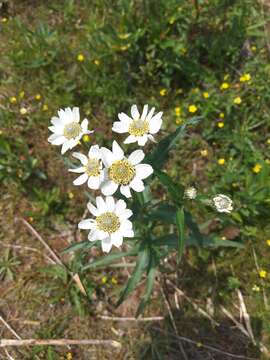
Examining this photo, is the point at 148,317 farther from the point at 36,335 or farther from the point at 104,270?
the point at 36,335

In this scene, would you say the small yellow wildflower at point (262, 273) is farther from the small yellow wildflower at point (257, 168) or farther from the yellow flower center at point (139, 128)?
the yellow flower center at point (139, 128)

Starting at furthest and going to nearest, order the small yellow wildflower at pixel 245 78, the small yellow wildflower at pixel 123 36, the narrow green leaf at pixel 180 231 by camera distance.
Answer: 1. the small yellow wildflower at pixel 123 36
2. the small yellow wildflower at pixel 245 78
3. the narrow green leaf at pixel 180 231

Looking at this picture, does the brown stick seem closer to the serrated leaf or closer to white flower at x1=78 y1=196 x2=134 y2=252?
white flower at x1=78 y1=196 x2=134 y2=252

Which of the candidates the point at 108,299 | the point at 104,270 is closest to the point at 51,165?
the point at 104,270

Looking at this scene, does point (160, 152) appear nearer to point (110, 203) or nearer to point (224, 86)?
point (110, 203)

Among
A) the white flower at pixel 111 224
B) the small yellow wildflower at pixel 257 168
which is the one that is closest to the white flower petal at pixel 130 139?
the white flower at pixel 111 224

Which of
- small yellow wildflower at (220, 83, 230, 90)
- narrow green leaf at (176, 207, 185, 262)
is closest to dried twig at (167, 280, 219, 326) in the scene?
narrow green leaf at (176, 207, 185, 262)
